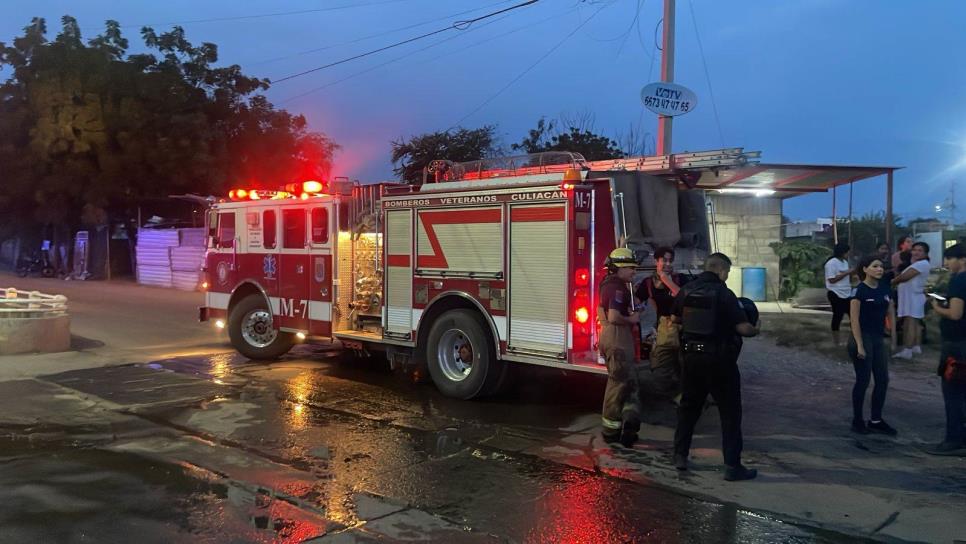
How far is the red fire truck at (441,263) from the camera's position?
22.9 ft

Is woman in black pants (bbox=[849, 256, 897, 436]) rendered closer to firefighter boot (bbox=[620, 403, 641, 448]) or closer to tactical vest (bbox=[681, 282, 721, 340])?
tactical vest (bbox=[681, 282, 721, 340])

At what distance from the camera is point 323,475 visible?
5.52 m

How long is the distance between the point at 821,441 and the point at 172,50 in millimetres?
27939

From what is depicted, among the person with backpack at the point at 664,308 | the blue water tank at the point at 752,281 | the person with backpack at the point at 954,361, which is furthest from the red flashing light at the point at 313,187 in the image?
the blue water tank at the point at 752,281

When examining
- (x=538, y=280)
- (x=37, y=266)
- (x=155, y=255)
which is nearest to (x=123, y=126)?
(x=155, y=255)

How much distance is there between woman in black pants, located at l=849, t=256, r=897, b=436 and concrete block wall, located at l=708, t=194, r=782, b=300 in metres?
10.2

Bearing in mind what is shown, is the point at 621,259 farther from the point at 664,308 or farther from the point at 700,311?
the point at 664,308

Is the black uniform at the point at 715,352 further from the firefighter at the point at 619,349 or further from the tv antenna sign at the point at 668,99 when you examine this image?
the tv antenna sign at the point at 668,99

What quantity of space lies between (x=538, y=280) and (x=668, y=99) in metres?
5.90

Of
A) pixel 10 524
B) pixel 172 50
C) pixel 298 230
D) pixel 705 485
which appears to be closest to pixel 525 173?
pixel 298 230

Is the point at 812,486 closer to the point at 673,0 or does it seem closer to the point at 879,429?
the point at 879,429

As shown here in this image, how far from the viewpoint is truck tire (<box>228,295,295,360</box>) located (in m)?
10.6

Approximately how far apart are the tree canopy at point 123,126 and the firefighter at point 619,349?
2294 centimetres

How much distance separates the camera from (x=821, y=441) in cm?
640
